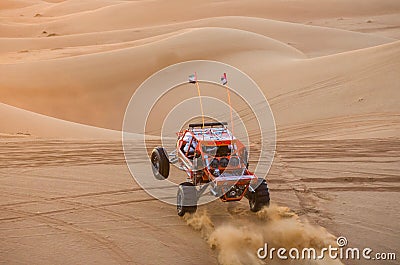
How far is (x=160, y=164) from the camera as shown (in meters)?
8.42

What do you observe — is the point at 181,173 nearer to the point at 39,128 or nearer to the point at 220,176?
the point at 220,176

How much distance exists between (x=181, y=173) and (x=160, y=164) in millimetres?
1379

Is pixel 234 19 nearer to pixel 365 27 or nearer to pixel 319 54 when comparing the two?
pixel 319 54

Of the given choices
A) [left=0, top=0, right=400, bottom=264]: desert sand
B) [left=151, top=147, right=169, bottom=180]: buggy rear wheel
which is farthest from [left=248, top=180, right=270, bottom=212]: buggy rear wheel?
[left=151, top=147, right=169, bottom=180]: buggy rear wheel

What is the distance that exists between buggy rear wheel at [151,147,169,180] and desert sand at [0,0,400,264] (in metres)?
0.42

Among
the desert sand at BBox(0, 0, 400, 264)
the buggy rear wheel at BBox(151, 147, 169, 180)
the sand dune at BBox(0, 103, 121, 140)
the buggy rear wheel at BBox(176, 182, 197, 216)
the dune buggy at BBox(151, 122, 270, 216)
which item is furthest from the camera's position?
the sand dune at BBox(0, 103, 121, 140)

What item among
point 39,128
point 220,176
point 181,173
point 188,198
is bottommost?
point 188,198

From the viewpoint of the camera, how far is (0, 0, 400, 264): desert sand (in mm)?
6664

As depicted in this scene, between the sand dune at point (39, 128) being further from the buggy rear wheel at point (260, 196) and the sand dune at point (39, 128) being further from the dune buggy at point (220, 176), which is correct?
the buggy rear wheel at point (260, 196)

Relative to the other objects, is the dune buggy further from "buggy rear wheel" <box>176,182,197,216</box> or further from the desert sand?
the desert sand

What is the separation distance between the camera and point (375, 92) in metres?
16.3

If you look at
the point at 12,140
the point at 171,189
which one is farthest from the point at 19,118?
the point at 171,189

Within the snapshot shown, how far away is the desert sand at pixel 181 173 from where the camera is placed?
666cm

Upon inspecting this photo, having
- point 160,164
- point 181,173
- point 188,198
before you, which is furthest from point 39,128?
point 188,198
